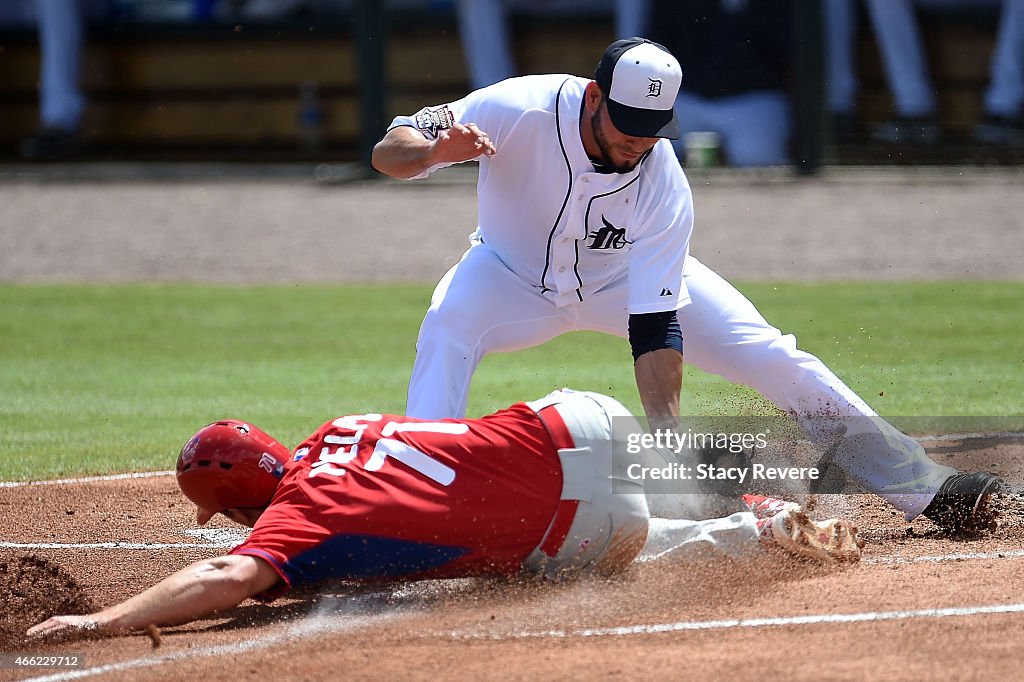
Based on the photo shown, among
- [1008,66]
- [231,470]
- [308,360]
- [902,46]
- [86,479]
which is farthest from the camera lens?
[902,46]

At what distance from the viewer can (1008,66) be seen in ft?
52.1

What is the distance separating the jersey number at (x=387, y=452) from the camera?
4.11 metres

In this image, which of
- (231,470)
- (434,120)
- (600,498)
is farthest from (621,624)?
(434,120)

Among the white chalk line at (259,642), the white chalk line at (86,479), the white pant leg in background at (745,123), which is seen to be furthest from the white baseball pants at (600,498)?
the white pant leg in background at (745,123)

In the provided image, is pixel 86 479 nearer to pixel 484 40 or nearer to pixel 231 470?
pixel 231 470

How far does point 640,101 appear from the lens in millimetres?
4777

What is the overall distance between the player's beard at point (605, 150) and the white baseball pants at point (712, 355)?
52 centimetres

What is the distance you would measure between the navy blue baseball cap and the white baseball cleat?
1401mm

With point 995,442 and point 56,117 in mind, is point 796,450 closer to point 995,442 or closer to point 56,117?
point 995,442

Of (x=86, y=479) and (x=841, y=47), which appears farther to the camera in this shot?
(x=841, y=47)

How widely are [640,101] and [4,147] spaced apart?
1758 cm

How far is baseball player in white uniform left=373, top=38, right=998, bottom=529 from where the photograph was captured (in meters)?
4.91

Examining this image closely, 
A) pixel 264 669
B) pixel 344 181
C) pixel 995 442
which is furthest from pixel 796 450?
pixel 344 181

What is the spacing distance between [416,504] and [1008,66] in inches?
543
